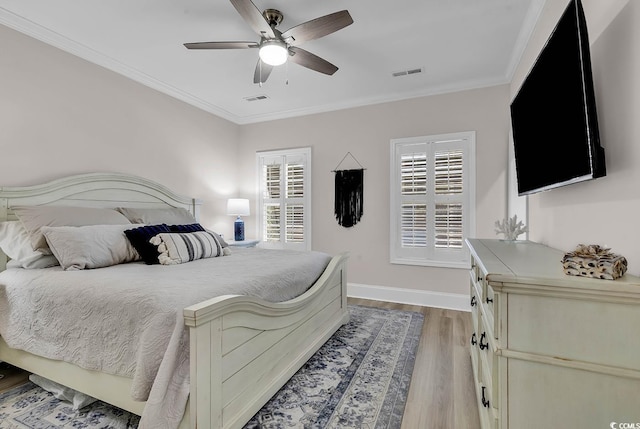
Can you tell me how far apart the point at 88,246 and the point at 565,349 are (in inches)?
107

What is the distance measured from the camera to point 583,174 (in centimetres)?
131

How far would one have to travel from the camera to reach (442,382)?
206 cm

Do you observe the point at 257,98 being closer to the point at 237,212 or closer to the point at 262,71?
the point at 262,71

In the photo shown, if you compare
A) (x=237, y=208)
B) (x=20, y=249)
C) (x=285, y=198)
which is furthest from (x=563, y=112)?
(x=237, y=208)

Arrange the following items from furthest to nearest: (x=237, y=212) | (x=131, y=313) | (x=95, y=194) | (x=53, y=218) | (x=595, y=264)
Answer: (x=237, y=212) → (x=95, y=194) → (x=53, y=218) → (x=131, y=313) → (x=595, y=264)

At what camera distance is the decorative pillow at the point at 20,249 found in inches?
82.9

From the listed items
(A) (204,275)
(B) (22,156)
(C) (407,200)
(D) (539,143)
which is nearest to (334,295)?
(A) (204,275)

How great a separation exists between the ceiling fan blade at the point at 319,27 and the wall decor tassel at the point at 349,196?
212cm

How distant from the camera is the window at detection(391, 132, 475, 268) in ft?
11.7

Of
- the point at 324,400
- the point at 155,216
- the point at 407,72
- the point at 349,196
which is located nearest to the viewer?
the point at 324,400

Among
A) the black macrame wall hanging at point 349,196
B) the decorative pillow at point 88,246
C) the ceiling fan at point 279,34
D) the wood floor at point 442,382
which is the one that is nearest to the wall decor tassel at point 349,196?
the black macrame wall hanging at point 349,196

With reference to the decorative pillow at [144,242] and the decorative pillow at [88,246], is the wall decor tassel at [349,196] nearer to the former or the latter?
the decorative pillow at [144,242]

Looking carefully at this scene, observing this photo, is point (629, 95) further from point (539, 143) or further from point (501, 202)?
point (501, 202)

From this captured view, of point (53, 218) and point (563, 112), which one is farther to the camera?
point (53, 218)
